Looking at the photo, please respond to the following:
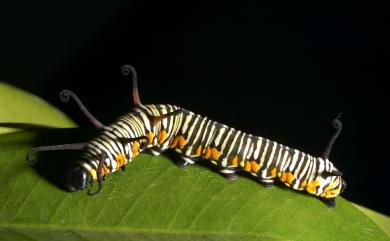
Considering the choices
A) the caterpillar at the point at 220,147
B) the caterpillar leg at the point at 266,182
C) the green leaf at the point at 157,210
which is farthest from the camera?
the caterpillar at the point at 220,147

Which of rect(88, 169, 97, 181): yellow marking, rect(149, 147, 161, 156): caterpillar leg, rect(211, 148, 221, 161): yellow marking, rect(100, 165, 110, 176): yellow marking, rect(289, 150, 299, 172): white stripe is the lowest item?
rect(88, 169, 97, 181): yellow marking

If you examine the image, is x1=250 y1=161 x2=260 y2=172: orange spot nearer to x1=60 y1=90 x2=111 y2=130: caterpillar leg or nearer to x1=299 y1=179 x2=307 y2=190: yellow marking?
x1=299 y1=179 x2=307 y2=190: yellow marking

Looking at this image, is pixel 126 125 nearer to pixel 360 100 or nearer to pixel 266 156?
pixel 266 156

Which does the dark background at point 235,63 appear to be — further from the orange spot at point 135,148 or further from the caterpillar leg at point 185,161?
the orange spot at point 135,148

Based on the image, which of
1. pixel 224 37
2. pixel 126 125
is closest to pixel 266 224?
pixel 126 125

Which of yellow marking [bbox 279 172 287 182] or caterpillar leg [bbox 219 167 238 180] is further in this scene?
yellow marking [bbox 279 172 287 182]

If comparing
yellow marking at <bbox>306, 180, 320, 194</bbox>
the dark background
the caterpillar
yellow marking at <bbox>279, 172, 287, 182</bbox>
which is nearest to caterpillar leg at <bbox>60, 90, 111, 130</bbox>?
the caterpillar

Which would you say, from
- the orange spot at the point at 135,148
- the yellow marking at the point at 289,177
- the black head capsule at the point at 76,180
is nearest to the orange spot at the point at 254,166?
the yellow marking at the point at 289,177

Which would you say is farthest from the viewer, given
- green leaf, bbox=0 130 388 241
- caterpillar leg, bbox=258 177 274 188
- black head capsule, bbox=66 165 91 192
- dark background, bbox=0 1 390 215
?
dark background, bbox=0 1 390 215
